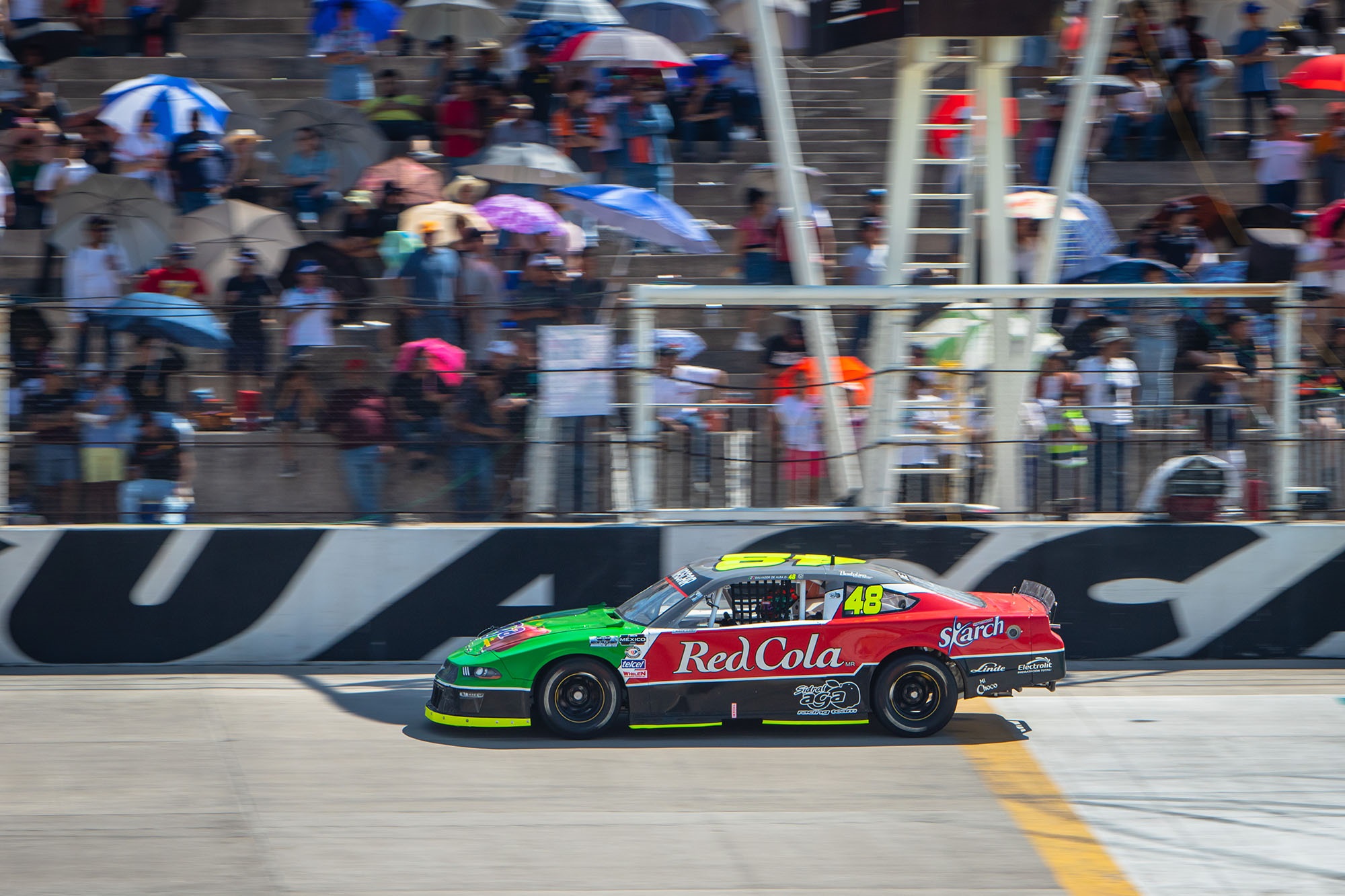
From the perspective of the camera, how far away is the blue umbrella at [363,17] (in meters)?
17.3

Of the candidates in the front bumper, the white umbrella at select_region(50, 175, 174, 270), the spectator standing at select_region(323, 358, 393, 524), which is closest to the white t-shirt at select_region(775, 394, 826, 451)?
the spectator standing at select_region(323, 358, 393, 524)

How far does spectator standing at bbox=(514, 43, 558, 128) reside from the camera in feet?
51.8

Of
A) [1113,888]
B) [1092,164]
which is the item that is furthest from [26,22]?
[1113,888]

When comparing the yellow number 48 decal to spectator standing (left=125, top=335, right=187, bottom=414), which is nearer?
the yellow number 48 decal

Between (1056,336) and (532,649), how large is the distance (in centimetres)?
467

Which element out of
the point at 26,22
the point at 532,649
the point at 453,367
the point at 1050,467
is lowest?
the point at 532,649

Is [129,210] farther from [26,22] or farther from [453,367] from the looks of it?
[26,22]

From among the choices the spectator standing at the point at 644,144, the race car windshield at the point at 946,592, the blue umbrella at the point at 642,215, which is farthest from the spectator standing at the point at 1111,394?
the spectator standing at the point at 644,144

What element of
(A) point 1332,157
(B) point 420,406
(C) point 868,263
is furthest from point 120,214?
(A) point 1332,157

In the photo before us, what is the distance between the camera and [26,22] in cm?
1748

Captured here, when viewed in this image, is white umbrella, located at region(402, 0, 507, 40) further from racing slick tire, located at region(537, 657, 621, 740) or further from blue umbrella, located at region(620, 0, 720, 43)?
racing slick tire, located at region(537, 657, 621, 740)

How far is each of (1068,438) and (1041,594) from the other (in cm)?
→ 195

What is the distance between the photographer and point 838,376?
11406 millimetres

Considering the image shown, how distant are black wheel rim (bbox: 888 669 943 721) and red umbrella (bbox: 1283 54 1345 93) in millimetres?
9251
